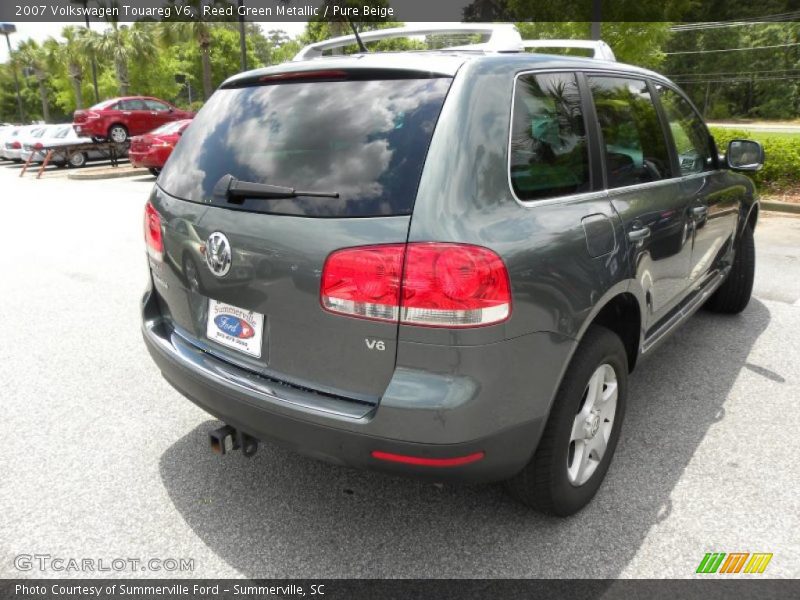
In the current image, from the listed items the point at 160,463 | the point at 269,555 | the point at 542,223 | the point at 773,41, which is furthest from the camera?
the point at 773,41

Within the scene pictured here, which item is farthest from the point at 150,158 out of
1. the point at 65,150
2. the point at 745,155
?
the point at 745,155

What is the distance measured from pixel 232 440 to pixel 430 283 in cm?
112

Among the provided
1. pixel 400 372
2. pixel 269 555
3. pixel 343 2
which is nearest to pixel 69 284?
pixel 269 555

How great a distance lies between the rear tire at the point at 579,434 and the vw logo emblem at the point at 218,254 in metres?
1.30

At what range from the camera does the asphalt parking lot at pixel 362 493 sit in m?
2.37

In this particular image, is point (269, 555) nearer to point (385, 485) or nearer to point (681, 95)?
point (385, 485)

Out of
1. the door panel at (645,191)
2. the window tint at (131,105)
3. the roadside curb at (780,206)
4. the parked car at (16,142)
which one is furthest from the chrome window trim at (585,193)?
the parked car at (16,142)

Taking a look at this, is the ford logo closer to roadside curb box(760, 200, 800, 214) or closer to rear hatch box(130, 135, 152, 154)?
roadside curb box(760, 200, 800, 214)

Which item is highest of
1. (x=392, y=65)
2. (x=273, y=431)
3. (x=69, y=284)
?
(x=392, y=65)

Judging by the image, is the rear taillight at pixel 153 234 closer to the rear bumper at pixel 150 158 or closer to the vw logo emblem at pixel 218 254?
the vw logo emblem at pixel 218 254

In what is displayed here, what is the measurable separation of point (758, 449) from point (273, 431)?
7.87 ft

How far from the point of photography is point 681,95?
3799mm

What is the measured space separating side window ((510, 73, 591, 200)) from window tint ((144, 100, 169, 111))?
→ 75.2 ft

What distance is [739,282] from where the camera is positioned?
490 cm
